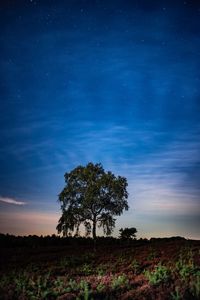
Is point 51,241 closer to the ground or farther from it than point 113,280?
farther from it

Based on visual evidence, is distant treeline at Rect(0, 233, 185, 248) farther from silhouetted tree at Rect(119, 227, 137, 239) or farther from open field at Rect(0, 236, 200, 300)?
open field at Rect(0, 236, 200, 300)

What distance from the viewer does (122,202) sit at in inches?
2154

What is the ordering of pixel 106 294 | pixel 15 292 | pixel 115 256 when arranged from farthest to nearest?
pixel 115 256, pixel 15 292, pixel 106 294

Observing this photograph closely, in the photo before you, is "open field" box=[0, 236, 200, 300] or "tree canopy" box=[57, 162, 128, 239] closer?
"open field" box=[0, 236, 200, 300]

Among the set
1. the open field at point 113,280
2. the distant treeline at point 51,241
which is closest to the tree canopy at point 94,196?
the distant treeline at point 51,241

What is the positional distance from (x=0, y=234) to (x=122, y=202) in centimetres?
1621

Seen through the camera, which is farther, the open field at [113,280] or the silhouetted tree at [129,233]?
the silhouetted tree at [129,233]

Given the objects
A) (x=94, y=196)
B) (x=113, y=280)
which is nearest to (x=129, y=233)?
(x=94, y=196)

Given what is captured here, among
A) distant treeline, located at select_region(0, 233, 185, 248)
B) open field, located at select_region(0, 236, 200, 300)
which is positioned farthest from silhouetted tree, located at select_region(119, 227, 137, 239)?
open field, located at select_region(0, 236, 200, 300)

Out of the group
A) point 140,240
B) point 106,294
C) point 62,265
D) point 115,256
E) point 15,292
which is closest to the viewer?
point 106,294

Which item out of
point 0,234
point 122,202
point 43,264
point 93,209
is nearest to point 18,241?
point 0,234

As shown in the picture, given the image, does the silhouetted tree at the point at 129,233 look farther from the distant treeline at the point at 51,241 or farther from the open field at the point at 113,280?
the open field at the point at 113,280

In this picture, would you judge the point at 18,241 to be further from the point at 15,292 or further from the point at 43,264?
the point at 15,292

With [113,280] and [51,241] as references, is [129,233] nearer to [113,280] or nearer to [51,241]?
[51,241]
